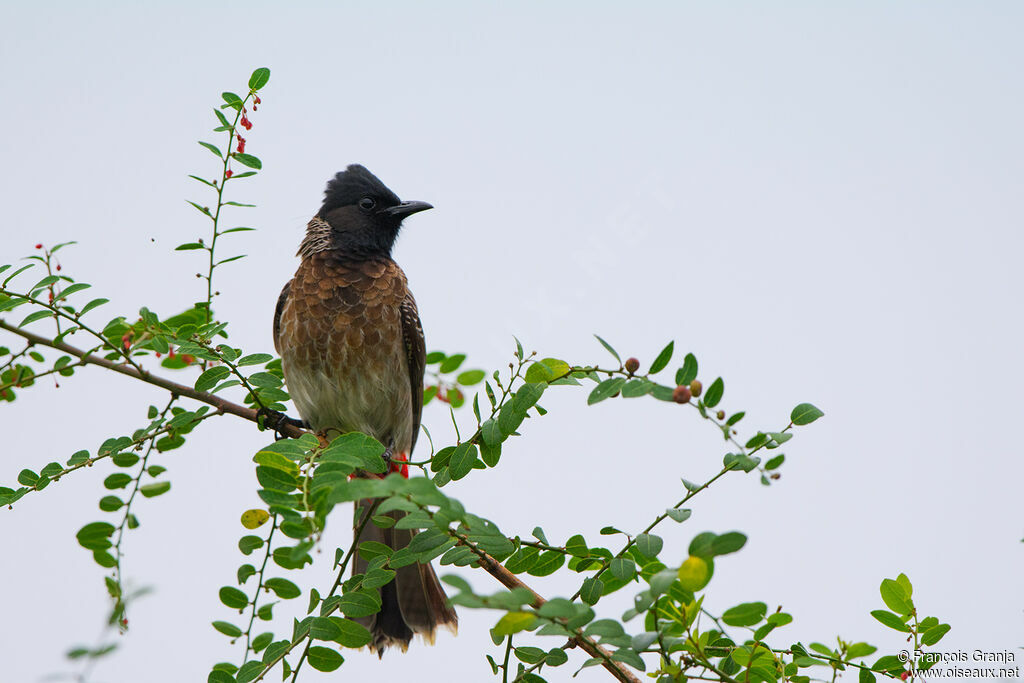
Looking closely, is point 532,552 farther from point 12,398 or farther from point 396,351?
point 396,351

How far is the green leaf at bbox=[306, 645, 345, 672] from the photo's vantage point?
1951 millimetres

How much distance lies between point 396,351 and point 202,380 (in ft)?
5.29

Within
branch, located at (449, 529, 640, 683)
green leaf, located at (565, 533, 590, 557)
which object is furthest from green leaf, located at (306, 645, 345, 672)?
green leaf, located at (565, 533, 590, 557)

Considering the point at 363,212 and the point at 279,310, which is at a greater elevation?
the point at 363,212

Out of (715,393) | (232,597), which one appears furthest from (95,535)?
(715,393)

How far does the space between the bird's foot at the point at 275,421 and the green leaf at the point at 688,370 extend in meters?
1.48

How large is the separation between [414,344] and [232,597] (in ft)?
6.22

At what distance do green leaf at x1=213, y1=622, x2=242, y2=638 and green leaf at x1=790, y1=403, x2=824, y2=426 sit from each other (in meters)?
1.41

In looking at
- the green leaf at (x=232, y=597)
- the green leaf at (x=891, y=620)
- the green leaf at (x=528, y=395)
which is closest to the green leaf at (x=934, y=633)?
the green leaf at (x=891, y=620)

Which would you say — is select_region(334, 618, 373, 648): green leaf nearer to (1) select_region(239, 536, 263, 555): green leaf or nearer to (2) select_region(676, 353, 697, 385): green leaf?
(1) select_region(239, 536, 263, 555): green leaf

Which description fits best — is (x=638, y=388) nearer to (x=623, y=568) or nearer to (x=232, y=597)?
(x=623, y=568)

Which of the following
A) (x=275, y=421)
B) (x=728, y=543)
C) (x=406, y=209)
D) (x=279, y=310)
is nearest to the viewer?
(x=728, y=543)

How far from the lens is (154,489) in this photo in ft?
8.48

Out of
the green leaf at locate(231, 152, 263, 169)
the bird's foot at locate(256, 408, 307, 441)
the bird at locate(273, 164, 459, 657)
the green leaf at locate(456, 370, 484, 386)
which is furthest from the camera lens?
the bird at locate(273, 164, 459, 657)
